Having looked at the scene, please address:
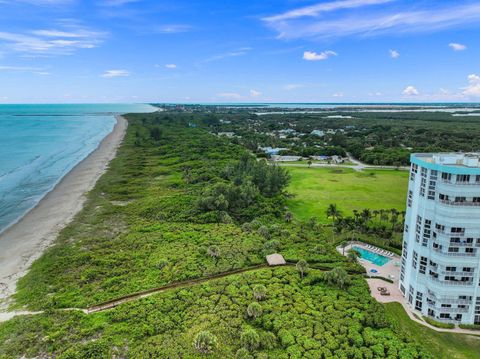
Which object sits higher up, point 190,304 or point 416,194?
point 416,194

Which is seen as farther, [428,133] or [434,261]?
[428,133]

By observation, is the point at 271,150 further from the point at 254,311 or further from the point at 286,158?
the point at 254,311

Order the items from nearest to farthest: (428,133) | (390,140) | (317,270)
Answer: (317,270) → (390,140) → (428,133)

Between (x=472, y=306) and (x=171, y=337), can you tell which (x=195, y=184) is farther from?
(x=472, y=306)

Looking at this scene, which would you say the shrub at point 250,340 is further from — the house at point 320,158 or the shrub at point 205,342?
the house at point 320,158

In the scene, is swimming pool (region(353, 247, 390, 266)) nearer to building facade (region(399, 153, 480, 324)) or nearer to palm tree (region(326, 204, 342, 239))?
palm tree (region(326, 204, 342, 239))

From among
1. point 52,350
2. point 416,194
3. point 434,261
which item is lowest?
point 52,350

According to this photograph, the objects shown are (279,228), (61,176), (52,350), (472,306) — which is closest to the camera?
(52,350)

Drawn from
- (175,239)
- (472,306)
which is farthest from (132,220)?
(472,306)

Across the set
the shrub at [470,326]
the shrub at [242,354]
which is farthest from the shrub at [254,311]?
the shrub at [470,326]
